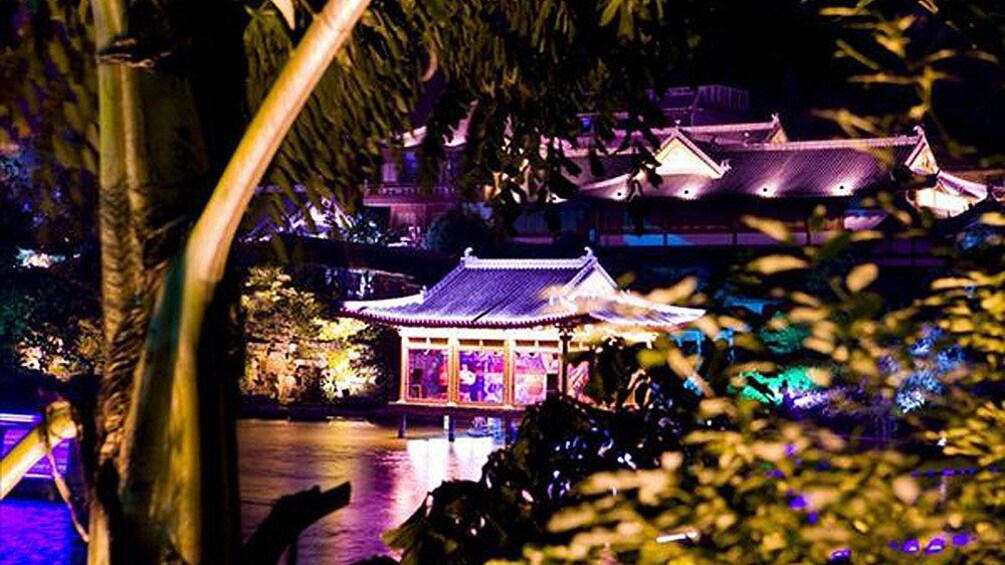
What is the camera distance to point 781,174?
34.7m


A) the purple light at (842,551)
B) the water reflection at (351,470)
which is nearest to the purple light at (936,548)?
the purple light at (842,551)

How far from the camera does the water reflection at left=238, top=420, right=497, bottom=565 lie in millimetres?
12516

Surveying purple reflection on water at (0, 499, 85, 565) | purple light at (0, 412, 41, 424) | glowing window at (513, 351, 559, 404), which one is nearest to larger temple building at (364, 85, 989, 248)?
glowing window at (513, 351, 559, 404)

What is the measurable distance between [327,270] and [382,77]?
92.1 feet

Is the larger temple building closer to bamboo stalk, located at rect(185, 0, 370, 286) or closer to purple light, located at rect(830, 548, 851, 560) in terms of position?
purple light, located at rect(830, 548, 851, 560)

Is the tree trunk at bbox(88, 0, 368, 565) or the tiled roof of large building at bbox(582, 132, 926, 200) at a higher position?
the tiled roof of large building at bbox(582, 132, 926, 200)

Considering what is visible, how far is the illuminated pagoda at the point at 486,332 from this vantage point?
23.9 metres

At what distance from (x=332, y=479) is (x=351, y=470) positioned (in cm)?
98

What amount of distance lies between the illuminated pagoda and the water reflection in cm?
99

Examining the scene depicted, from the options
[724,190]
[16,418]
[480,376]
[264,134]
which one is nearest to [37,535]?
[16,418]

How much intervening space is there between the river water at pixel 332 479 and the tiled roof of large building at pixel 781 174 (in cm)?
1123

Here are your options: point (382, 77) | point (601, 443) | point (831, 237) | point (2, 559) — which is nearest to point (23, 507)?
point (2, 559)

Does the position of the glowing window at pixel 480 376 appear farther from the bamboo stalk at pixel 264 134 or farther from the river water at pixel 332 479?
the bamboo stalk at pixel 264 134

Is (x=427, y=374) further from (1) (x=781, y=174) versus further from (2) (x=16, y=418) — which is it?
(1) (x=781, y=174)
